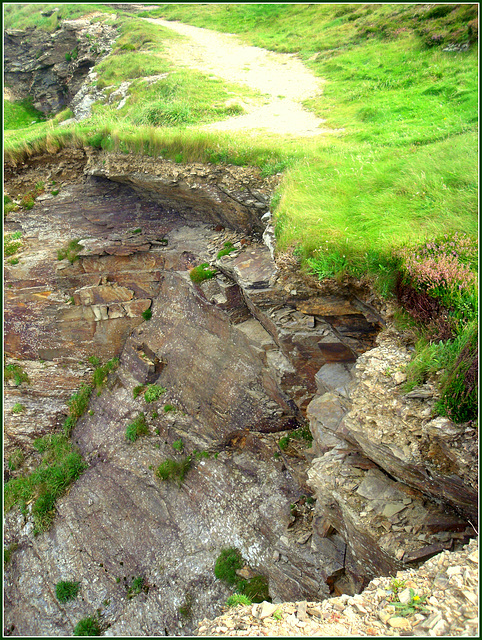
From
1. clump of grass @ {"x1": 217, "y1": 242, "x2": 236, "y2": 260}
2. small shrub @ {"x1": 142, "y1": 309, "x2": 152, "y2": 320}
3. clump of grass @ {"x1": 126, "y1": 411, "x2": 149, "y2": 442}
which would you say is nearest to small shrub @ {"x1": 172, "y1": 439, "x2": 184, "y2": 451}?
clump of grass @ {"x1": 126, "y1": 411, "x2": 149, "y2": 442}

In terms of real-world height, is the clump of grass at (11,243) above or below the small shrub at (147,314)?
above

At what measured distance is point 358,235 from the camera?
8.50 meters

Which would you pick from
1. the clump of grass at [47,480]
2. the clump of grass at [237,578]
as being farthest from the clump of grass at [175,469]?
the clump of grass at [47,480]

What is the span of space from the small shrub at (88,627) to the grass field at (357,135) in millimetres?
13830

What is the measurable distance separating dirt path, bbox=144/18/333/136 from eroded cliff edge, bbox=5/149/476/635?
13.8 feet

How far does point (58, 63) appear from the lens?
27.3 metres

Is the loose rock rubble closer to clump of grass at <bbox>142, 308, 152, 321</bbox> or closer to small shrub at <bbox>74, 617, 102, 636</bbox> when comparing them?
small shrub at <bbox>74, 617, 102, 636</bbox>

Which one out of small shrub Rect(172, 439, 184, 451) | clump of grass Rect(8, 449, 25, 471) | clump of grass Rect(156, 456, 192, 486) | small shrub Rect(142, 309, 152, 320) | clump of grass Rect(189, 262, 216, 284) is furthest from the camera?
clump of grass Rect(8, 449, 25, 471)

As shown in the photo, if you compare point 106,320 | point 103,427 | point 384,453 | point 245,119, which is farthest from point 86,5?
point 384,453

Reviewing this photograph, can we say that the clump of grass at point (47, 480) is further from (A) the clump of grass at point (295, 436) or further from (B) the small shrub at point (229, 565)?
(A) the clump of grass at point (295, 436)

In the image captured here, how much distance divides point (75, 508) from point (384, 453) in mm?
14039

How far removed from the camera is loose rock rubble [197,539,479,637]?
4086 mm

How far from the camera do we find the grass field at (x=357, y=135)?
8.27 m

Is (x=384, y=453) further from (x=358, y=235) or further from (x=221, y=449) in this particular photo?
(x=221, y=449)
